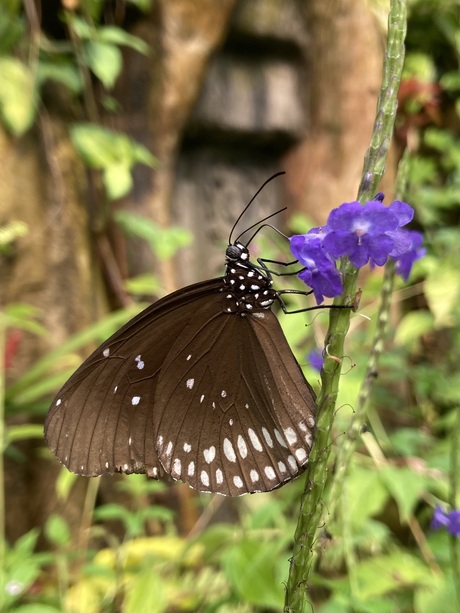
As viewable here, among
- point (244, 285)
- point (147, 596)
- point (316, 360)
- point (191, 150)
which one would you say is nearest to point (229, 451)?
point (244, 285)

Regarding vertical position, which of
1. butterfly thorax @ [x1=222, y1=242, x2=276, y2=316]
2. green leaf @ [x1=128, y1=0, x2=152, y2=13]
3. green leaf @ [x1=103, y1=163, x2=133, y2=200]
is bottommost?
butterfly thorax @ [x1=222, y1=242, x2=276, y2=316]

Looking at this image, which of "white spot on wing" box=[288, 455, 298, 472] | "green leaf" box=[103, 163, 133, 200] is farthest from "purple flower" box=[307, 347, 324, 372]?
"green leaf" box=[103, 163, 133, 200]

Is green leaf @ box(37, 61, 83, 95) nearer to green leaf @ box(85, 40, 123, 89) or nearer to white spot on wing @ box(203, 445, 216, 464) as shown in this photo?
green leaf @ box(85, 40, 123, 89)

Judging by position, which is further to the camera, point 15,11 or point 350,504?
point 15,11

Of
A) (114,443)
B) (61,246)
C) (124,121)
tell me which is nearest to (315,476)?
(114,443)

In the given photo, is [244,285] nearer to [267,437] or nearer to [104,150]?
[267,437]

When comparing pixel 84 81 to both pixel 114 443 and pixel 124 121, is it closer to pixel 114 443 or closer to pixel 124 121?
pixel 124 121
